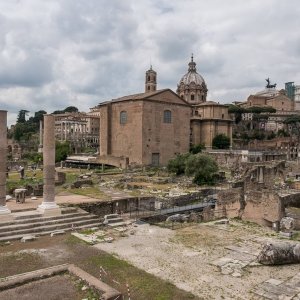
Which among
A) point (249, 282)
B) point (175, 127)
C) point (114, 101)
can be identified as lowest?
point (249, 282)

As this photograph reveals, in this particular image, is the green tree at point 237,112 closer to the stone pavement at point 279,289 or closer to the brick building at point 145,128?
the brick building at point 145,128

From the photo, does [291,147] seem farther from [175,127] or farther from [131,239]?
[131,239]

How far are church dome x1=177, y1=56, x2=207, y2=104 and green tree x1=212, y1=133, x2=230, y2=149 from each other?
46.9 feet

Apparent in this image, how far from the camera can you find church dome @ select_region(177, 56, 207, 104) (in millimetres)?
78312

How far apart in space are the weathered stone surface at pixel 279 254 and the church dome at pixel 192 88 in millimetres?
67056

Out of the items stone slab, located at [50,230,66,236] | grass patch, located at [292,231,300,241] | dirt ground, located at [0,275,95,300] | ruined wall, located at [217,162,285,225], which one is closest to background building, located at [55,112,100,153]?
ruined wall, located at [217,162,285,225]

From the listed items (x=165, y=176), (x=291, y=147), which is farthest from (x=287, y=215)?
(x=291, y=147)

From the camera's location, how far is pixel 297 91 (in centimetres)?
12588

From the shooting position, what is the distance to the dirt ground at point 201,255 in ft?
31.0

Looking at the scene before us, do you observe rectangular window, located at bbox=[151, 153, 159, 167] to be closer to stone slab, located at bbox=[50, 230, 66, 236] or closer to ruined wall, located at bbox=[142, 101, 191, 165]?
ruined wall, located at bbox=[142, 101, 191, 165]

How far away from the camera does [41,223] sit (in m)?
15.1

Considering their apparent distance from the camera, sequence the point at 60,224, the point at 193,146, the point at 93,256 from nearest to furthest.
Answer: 1. the point at 93,256
2. the point at 60,224
3. the point at 193,146

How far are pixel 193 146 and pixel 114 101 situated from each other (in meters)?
16.1

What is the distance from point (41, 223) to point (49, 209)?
3.20ft
